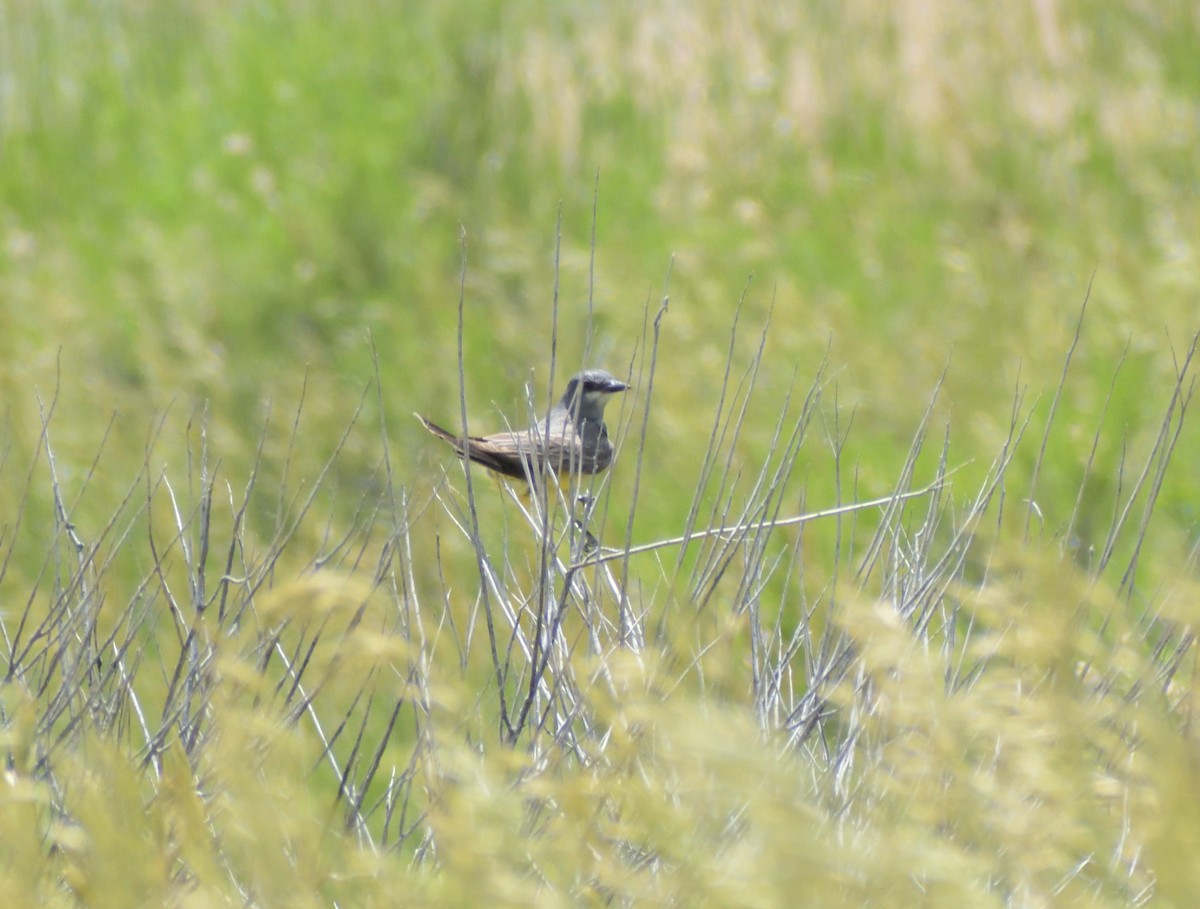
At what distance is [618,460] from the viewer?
3707 millimetres

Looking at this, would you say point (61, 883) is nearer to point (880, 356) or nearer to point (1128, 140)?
point (880, 356)

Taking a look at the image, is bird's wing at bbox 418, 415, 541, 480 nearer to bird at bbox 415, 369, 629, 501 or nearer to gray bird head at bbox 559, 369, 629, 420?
bird at bbox 415, 369, 629, 501

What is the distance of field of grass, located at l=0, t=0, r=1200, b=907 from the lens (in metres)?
1.98

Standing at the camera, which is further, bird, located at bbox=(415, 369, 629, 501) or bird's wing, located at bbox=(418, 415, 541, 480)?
bird's wing, located at bbox=(418, 415, 541, 480)

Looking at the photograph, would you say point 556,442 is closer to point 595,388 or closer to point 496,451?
point 496,451

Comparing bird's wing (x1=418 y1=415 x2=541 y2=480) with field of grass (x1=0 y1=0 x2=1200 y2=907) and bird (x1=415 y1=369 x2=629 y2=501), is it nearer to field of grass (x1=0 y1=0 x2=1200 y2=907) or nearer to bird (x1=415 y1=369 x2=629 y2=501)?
bird (x1=415 y1=369 x2=629 y2=501)

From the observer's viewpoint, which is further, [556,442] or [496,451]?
[556,442]

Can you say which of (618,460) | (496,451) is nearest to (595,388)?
(496,451)

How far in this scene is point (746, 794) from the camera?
1.67 m

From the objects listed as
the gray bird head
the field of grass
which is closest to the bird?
the gray bird head

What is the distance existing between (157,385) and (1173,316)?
4.49 meters

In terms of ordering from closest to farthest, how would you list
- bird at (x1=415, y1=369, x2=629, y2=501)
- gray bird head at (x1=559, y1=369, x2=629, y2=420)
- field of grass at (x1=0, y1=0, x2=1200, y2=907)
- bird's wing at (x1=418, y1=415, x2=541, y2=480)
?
field of grass at (x1=0, y1=0, x2=1200, y2=907) → bird at (x1=415, y1=369, x2=629, y2=501) → bird's wing at (x1=418, y1=415, x2=541, y2=480) → gray bird head at (x1=559, y1=369, x2=629, y2=420)

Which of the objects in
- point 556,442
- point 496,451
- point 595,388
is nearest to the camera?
point 496,451

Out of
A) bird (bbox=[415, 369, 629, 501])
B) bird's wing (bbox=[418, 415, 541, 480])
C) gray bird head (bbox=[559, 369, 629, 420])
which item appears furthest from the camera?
gray bird head (bbox=[559, 369, 629, 420])
